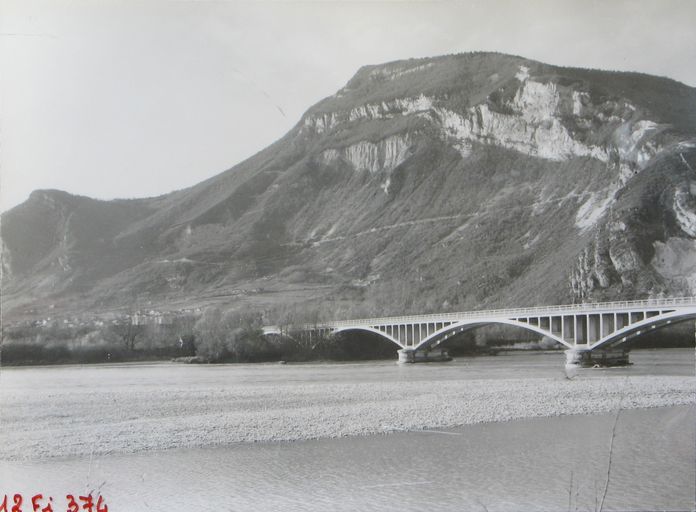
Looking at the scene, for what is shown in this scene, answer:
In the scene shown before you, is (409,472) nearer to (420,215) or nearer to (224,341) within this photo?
(224,341)

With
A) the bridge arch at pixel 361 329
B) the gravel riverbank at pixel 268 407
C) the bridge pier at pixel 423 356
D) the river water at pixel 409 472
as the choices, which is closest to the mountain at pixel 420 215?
the gravel riverbank at pixel 268 407

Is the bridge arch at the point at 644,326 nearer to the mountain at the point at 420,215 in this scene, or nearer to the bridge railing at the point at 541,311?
the bridge railing at the point at 541,311

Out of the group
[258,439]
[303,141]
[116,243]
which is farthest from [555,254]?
[258,439]

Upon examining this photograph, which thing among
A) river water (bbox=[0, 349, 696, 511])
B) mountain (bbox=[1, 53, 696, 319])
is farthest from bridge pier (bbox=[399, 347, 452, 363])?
river water (bbox=[0, 349, 696, 511])

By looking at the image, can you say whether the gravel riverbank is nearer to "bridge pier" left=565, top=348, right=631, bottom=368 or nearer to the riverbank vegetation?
"bridge pier" left=565, top=348, right=631, bottom=368

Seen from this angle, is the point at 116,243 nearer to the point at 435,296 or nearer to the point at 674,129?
the point at 435,296
